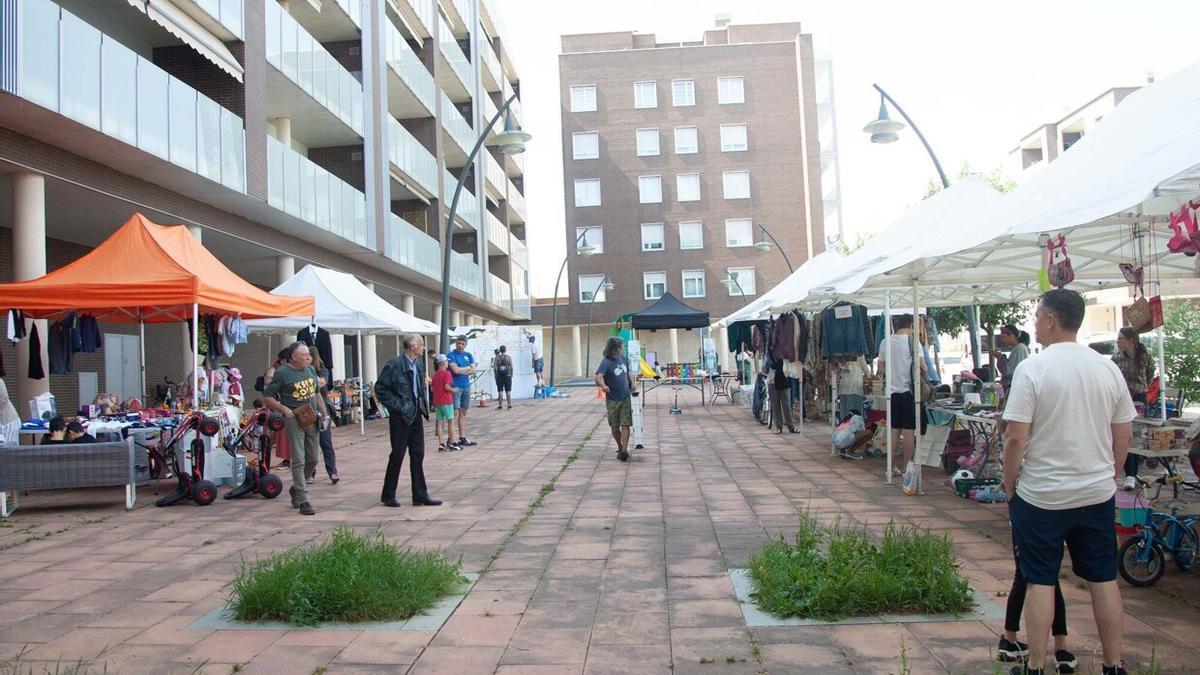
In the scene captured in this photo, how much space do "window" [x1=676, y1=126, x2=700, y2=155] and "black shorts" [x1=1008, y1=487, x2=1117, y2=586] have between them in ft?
163

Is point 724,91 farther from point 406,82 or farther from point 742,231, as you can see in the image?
point 406,82

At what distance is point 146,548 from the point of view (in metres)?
6.64

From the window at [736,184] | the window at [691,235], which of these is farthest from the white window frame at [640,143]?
the window at [691,235]

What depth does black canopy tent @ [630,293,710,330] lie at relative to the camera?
20.9 metres

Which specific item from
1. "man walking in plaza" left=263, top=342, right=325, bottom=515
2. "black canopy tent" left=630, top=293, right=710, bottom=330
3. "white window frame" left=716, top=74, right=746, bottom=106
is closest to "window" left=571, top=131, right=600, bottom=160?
"white window frame" left=716, top=74, right=746, bottom=106

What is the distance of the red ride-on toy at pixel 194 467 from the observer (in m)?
8.59

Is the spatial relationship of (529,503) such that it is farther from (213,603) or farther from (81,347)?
(81,347)

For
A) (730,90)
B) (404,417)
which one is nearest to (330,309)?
(404,417)

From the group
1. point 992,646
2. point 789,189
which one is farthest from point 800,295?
point 789,189

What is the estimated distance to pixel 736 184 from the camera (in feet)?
168

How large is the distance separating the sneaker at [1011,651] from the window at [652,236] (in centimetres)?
4861

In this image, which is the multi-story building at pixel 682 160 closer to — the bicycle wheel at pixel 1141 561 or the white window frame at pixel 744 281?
the white window frame at pixel 744 281

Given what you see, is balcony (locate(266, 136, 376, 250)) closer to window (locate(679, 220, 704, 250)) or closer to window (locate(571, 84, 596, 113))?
window (locate(679, 220, 704, 250))

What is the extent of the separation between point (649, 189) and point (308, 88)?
114 ft
